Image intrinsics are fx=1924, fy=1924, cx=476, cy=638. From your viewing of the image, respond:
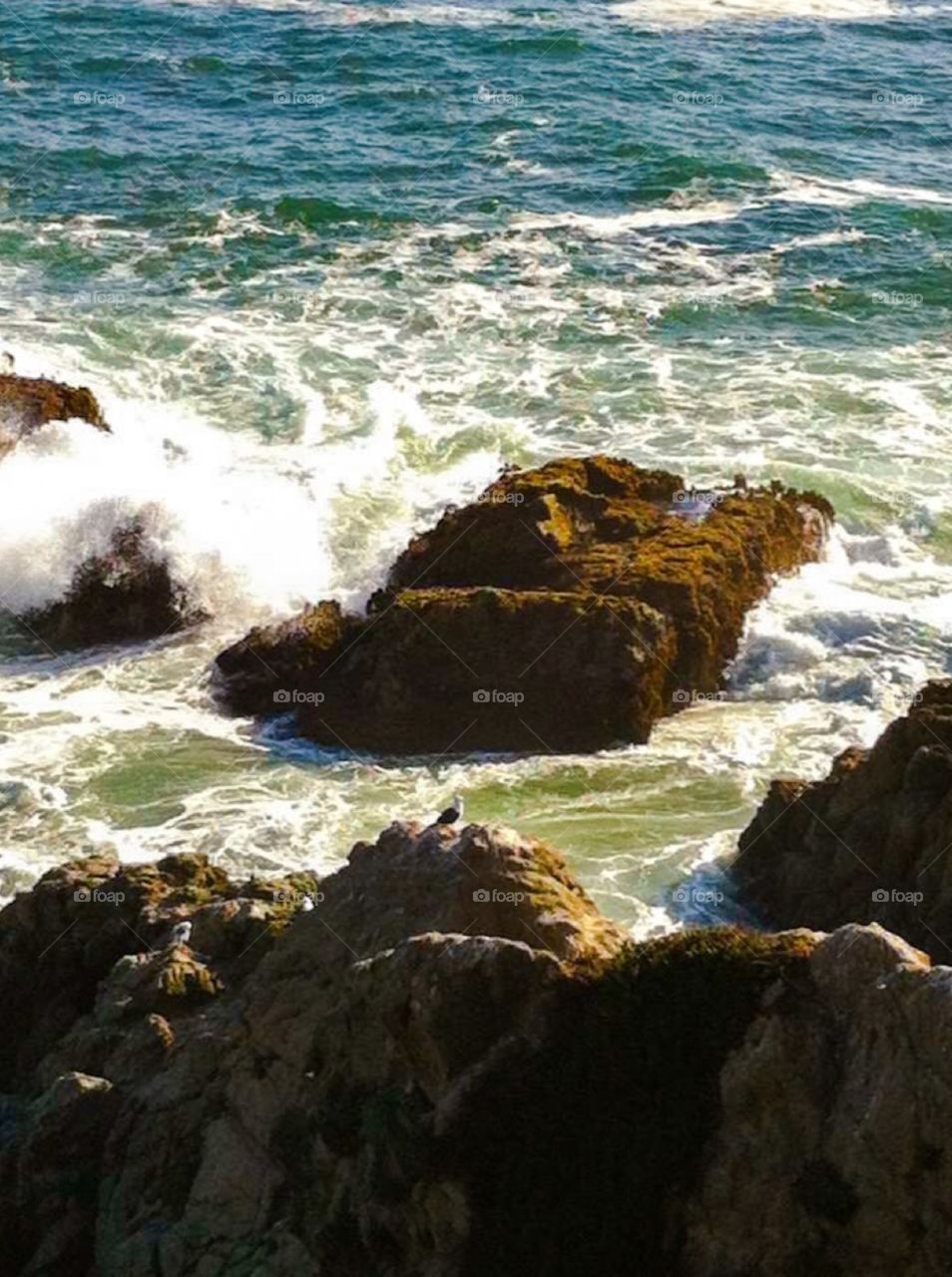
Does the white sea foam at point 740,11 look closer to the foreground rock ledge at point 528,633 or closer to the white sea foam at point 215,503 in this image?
the white sea foam at point 215,503

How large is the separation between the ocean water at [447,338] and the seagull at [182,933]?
421cm

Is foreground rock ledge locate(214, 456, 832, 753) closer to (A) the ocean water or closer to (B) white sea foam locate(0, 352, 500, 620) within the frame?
(A) the ocean water

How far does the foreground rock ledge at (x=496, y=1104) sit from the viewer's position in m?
10.7

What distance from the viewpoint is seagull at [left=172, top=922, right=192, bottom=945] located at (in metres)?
15.2

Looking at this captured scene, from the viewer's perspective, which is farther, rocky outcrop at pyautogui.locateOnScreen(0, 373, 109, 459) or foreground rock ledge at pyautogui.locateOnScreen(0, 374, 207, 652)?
rocky outcrop at pyautogui.locateOnScreen(0, 373, 109, 459)

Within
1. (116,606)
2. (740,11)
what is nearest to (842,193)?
(740,11)

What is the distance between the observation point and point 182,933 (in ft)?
50.6

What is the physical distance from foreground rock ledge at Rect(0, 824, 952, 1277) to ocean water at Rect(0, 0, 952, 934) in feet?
17.8

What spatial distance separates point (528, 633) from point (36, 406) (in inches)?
403

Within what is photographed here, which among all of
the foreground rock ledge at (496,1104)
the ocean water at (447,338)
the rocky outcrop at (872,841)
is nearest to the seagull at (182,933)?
the foreground rock ledge at (496,1104)

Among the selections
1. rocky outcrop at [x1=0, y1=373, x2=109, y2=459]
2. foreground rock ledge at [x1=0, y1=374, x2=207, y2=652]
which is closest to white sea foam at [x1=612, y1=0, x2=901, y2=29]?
rocky outcrop at [x1=0, y1=373, x2=109, y2=459]

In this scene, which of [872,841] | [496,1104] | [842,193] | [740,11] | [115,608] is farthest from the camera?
[740,11]

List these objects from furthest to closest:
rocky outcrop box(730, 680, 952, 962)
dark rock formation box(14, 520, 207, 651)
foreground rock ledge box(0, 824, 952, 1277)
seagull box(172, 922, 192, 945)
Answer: dark rock formation box(14, 520, 207, 651) < rocky outcrop box(730, 680, 952, 962) < seagull box(172, 922, 192, 945) < foreground rock ledge box(0, 824, 952, 1277)

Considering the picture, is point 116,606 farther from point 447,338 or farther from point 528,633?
point 447,338
